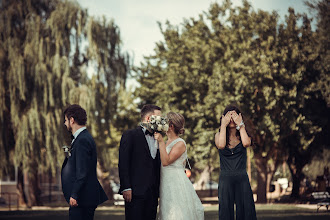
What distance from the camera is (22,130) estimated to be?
30109mm

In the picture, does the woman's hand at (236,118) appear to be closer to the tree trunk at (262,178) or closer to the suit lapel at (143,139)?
the suit lapel at (143,139)

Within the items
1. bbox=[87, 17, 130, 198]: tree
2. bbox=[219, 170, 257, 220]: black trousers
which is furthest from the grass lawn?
bbox=[219, 170, 257, 220]: black trousers

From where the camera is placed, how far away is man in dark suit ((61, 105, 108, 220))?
6.99m

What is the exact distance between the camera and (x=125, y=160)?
7.47 meters

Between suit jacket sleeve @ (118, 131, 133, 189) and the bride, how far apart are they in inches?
18.8

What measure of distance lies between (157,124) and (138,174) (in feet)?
2.18

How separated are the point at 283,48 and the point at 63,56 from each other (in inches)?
468

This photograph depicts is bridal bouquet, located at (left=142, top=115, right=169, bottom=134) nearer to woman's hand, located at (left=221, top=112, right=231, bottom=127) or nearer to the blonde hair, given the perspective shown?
the blonde hair

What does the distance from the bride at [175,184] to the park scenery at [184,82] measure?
21.8 meters

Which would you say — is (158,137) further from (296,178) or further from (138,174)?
(296,178)

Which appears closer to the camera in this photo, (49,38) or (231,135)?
(231,135)

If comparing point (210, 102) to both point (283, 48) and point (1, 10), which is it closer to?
point (283, 48)

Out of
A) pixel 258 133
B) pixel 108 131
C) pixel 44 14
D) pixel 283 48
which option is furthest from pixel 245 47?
pixel 44 14

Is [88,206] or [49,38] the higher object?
[49,38]
